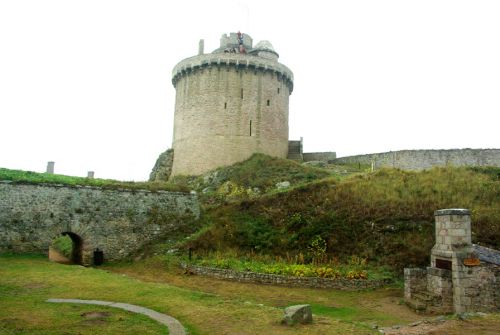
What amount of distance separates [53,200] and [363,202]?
15.1m

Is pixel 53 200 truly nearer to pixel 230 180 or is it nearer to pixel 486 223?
pixel 230 180

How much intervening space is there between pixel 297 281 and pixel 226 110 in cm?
2054

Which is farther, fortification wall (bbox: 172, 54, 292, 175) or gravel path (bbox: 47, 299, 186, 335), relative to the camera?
fortification wall (bbox: 172, 54, 292, 175)

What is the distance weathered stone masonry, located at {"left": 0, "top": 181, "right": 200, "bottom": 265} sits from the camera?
18.7 meters

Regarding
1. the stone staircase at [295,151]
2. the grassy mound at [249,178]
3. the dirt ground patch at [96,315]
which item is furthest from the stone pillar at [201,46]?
the dirt ground patch at [96,315]

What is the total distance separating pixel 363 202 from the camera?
2044 cm

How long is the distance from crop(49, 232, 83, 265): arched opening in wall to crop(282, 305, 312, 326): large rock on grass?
14.5m

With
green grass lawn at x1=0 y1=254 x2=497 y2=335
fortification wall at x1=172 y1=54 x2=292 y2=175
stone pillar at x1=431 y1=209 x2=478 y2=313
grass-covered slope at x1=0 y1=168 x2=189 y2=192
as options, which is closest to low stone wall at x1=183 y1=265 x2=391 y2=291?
green grass lawn at x1=0 y1=254 x2=497 y2=335

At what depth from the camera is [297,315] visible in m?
9.04

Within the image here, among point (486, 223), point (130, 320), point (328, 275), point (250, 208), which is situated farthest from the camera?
point (250, 208)

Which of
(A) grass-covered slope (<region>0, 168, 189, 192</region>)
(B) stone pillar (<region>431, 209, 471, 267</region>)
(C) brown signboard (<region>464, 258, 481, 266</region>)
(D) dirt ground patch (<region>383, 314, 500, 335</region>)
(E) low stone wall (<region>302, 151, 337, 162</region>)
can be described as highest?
(E) low stone wall (<region>302, 151, 337, 162</region>)

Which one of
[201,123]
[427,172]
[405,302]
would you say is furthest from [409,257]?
[201,123]

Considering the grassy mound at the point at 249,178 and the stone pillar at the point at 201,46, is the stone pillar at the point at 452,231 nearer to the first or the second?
the grassy mound at the point at 249,178

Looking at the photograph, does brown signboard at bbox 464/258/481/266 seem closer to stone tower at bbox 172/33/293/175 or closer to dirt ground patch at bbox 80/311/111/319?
dirt ground patch at bbox 80/311/111/319
